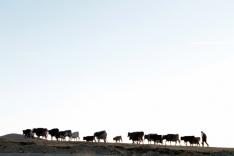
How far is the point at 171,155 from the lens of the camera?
1820 inches

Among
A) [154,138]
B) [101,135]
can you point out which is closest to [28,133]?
[101,135]

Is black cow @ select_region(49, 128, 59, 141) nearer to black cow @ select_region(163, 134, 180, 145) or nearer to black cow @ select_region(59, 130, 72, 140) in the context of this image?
black cow @ select_region(59, 130, 72, 140)

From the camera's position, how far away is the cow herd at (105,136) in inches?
2840

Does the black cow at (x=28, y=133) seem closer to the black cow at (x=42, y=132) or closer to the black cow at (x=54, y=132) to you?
the black cow at (x=42, y=132)

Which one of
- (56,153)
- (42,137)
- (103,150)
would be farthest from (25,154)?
(42,137)

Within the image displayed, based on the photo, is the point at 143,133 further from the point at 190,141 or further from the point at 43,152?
the point at 43,152

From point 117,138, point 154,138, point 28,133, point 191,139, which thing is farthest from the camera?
point 28,133

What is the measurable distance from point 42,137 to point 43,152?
28.4 m

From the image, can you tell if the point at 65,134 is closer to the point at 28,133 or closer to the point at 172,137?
the point at 28,133

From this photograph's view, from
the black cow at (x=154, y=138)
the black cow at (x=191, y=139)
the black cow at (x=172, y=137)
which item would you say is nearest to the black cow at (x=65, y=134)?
the black cow at (x=154, y=138)

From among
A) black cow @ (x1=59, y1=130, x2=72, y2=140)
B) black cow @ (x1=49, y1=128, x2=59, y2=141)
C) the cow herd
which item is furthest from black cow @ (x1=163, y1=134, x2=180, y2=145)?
black cow @ (x1=49, y1=128, x2=59, y2=141)

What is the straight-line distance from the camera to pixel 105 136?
245 ft

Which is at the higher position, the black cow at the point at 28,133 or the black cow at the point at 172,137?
the black cow at the point at 28,133

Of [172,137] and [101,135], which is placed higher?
[101,135]
